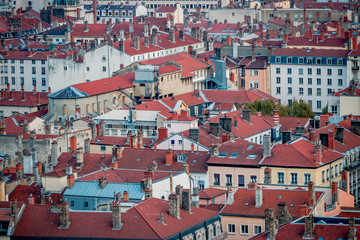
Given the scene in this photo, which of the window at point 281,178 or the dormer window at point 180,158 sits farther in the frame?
the dormer window at point 180,158

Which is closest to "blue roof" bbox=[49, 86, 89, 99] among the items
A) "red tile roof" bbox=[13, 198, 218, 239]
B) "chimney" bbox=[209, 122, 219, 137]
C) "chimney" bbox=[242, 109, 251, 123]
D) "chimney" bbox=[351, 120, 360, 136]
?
"chimney" bbox=[242, 109, 251, 123]

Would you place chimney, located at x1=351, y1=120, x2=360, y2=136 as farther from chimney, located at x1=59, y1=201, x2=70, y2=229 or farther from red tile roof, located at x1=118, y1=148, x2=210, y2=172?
chimney, located at x1=59, y1=201, x2=70, y2=229

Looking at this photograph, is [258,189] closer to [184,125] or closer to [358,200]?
[358,200]

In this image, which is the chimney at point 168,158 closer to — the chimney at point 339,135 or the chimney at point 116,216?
the chimney at point 339,135

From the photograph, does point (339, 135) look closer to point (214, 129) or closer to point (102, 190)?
point (214, 129)

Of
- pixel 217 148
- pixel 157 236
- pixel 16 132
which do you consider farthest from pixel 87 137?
pixel 157 236

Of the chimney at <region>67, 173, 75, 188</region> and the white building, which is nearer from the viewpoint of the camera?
the chimney at <region>67, 173, 75, 188</region>

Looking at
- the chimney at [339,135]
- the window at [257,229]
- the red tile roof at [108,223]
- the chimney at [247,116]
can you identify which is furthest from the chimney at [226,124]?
the red tile roof at [108,223]
